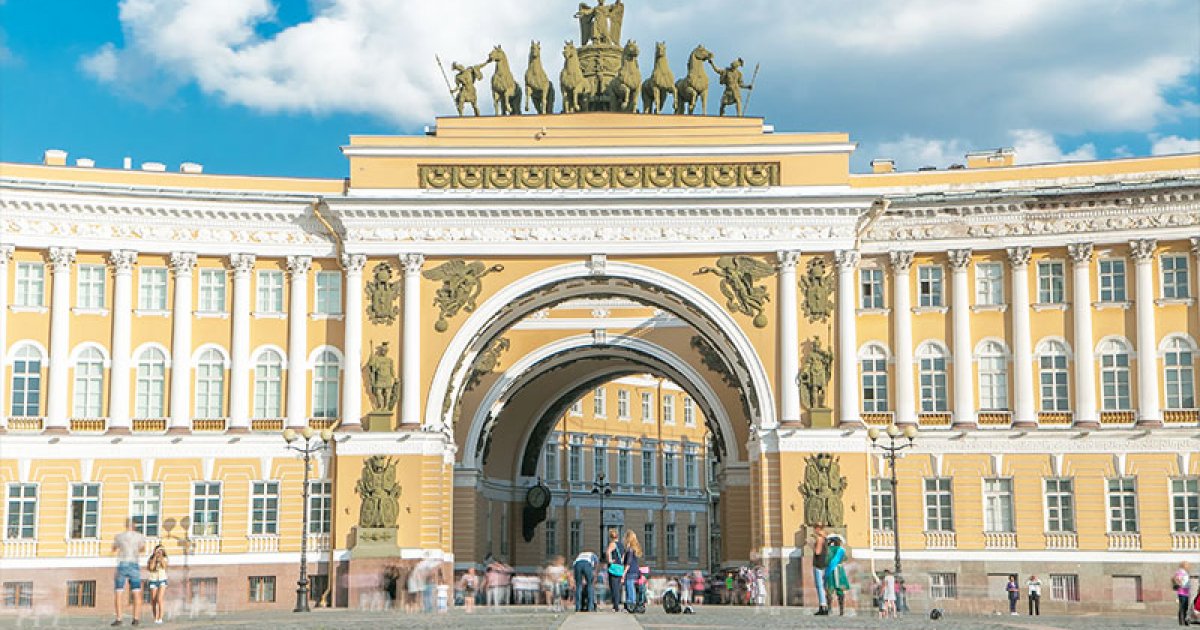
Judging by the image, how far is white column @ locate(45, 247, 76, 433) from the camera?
163 ft

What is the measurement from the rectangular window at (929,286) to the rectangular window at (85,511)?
25.0 metres

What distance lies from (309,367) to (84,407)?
6.62 meters

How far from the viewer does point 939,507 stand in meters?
50.5

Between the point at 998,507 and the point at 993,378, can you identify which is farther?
the point at 993,378

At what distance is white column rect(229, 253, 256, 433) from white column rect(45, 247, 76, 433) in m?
4.67

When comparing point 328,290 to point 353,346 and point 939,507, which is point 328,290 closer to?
point 353,346

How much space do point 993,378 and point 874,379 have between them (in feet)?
11.5

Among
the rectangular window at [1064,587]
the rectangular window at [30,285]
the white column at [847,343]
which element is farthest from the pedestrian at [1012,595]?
the rectangular window at [30,285]

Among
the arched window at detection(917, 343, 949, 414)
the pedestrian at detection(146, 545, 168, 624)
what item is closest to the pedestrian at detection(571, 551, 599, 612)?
the pedestrian at detection(146, 545, 168, 624)

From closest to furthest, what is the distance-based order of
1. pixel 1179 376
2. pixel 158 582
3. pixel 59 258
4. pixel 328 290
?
1. pixel 158 582
2. pixel 1179 376
3. pixel 59 258
4. pixel 328 290

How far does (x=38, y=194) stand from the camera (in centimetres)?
4972

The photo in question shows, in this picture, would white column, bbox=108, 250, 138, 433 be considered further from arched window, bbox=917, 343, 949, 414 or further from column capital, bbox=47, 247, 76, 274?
arched window, bbox=917, 343, 949, 414

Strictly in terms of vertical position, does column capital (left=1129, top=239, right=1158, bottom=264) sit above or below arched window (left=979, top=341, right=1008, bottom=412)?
above

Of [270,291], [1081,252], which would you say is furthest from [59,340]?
[1081,252]
